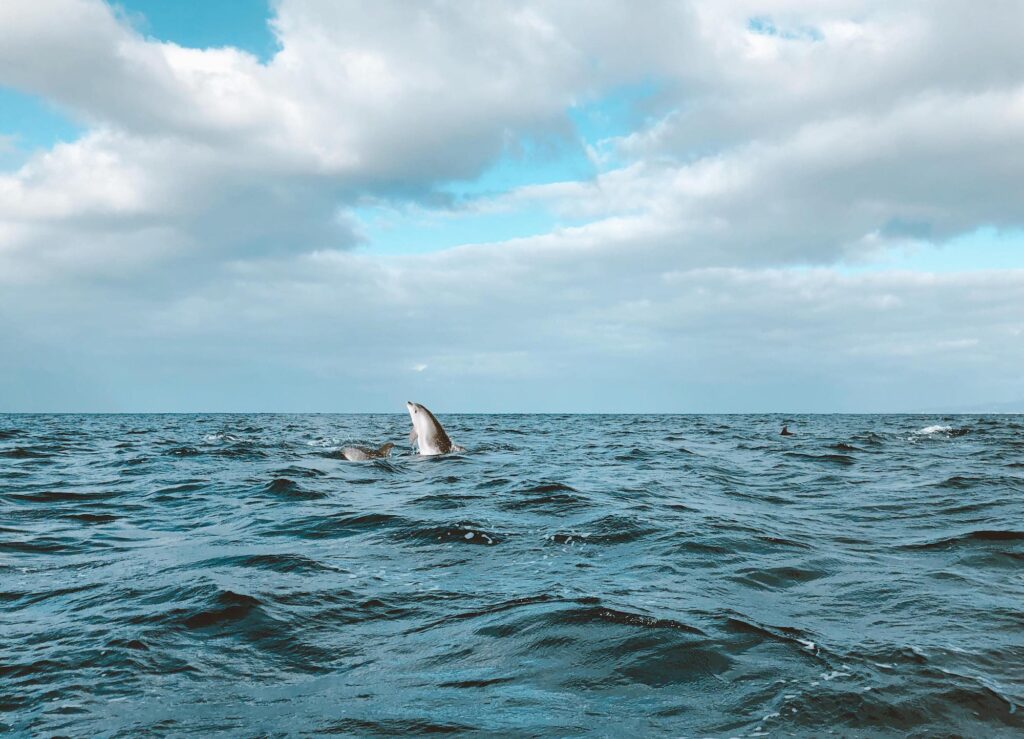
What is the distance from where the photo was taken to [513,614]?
5.58 meters

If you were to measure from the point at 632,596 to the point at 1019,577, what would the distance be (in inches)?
150

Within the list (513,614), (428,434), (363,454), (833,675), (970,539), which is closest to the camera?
(833,675)

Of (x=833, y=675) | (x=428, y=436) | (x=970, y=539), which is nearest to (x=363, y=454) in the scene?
(x=428, y=436)

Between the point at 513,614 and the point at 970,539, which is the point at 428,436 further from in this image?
the point at 513,614

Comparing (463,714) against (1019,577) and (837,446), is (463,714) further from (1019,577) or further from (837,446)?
(837,446)

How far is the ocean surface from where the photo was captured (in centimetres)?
388

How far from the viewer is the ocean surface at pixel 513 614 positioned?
12.7ft

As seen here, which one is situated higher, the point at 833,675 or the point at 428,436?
the point at 428,436

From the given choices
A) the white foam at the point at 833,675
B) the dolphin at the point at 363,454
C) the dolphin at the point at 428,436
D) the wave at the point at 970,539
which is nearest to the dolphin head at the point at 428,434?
the dolphin at the point at 428,436

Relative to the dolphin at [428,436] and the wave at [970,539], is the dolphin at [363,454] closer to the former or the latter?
the dolphin at [428,436]

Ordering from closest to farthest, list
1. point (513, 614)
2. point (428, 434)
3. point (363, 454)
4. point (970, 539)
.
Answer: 1. point (513, 614)
2. point (970, 539)
3. point (363, 454)
4. point (428, 434)

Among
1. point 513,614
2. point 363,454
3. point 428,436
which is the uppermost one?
point 428,436

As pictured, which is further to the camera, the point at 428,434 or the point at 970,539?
the point at 428,434

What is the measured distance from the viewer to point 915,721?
12.1 ft
